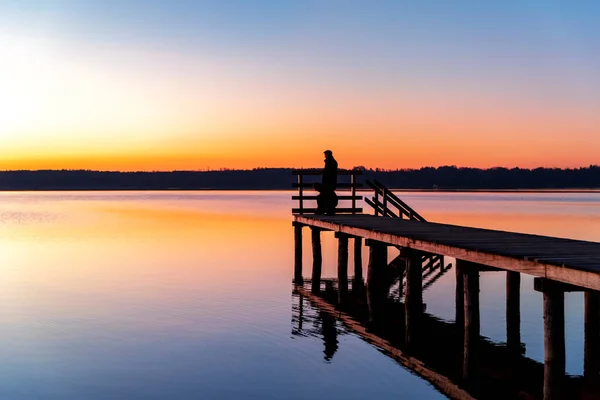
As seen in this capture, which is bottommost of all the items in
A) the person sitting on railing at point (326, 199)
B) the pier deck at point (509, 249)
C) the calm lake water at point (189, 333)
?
the calm lake water at point (189, 333)

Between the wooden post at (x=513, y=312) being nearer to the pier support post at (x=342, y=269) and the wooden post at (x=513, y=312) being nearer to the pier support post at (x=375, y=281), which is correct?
the pier support post at (x=375, y=281)

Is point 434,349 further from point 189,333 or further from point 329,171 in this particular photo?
point 329,171

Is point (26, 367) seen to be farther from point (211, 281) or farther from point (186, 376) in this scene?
point (211, 281)

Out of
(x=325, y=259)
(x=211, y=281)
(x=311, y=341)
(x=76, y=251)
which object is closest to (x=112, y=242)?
(x=76, y=251)

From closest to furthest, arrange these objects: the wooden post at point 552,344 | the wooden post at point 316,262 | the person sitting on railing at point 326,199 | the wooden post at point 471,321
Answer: the wooden post at point 552,344 < the wooden post at point 471,321 < the person sitting on railing at point 326,199 < the wooden post at point 316,262

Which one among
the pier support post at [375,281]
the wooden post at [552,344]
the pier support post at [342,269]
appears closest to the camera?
the wooden post at [552,344]

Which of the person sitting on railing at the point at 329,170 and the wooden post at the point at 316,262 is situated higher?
the person sitting on railing at the point at 329,170

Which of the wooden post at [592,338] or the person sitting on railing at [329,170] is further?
the person sitting on railing at [329,170]

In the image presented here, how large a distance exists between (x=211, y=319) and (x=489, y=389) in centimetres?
1060

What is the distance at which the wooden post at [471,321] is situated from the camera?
15.5 metres

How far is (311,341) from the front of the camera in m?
19.9

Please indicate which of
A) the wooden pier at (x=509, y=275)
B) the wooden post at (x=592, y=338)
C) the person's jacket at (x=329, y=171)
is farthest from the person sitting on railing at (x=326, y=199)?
the wooden post at (x=592, y=338)

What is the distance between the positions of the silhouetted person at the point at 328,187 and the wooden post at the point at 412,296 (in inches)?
398

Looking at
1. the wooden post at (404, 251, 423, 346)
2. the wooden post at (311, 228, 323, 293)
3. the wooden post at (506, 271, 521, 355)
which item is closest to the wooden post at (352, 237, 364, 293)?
the wooden post at (311, 228, 323, 293)
